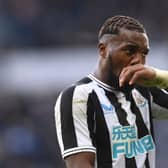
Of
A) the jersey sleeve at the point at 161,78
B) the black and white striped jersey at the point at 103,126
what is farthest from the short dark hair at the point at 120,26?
the jersey sleeve at the point at 161,78

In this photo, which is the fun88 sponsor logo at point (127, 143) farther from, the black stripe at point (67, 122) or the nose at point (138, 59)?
the nose at point (138, 59)

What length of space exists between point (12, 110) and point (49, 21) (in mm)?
1546

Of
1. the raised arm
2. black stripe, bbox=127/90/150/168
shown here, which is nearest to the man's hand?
the raised arm

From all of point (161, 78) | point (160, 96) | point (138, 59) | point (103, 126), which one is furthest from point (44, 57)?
point (161, 78)

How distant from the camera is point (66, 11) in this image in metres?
11.7

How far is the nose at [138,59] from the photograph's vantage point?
3625mm

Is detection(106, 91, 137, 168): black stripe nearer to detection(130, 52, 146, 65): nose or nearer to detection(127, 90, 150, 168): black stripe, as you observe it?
detection(127, 90, 150, 168): black stripe

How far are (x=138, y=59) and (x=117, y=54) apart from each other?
0.48 feet

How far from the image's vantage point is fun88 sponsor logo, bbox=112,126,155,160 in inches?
149

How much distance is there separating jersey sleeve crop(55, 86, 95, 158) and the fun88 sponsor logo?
4.6 inches

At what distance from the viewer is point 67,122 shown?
12.3 ft

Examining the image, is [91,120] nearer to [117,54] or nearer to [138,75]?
[117,54]

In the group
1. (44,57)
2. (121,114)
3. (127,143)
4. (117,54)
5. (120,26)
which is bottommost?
(44,57)

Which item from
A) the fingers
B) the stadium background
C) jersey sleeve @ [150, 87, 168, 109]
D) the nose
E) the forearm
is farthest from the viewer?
the stadium background
